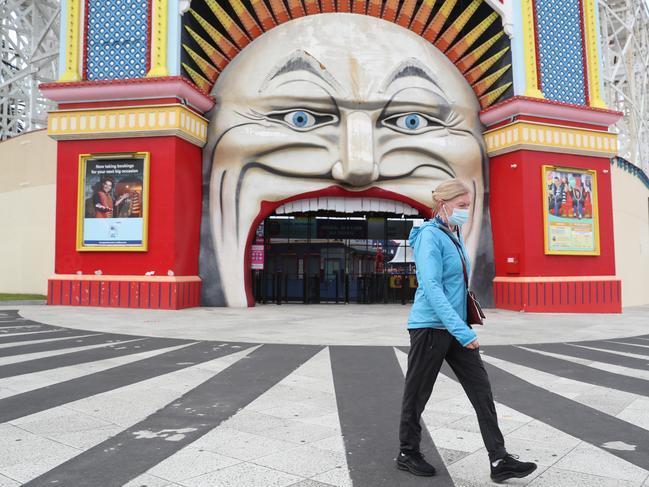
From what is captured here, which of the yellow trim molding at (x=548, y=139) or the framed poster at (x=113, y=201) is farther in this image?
the yellow trim molding at (x=548, y=139)

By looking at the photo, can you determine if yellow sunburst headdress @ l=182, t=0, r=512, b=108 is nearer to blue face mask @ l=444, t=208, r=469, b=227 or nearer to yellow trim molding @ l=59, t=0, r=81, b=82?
yellow trim molding @ l=59, t=0, r=81, b=82

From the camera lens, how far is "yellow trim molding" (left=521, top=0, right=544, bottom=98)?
47.9ft

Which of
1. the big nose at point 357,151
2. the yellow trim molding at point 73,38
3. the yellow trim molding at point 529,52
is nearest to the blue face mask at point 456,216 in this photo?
the big nose at point 357,151

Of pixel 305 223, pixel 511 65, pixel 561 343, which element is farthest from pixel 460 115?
pixel 561 343

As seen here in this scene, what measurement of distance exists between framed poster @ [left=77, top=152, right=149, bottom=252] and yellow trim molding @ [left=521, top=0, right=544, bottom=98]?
10.6 m

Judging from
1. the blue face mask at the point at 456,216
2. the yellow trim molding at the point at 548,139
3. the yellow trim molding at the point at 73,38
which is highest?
the yellow trim molding at the point at 73,38

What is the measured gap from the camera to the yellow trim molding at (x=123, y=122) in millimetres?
13211

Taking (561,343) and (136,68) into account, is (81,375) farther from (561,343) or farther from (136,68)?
(136,68)

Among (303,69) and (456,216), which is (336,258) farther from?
(456,216)

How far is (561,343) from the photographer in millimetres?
8086

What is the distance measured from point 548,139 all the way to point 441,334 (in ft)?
43.9

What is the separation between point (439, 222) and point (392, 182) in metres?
11.7

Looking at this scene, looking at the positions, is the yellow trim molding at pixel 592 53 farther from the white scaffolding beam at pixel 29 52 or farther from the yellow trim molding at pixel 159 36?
the white scaffolding beam at pixel 29 52

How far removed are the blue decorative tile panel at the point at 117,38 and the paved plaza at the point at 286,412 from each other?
8213 millimetres
